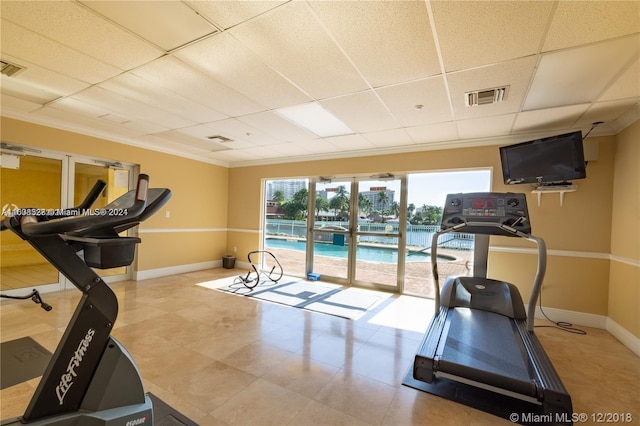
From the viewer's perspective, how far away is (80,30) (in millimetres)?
2139

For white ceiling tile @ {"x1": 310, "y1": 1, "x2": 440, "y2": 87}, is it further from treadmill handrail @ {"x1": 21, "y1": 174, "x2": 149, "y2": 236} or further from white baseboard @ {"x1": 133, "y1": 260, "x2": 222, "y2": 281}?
white baseboard @ {"x1": 133, "y1": 260, "x2": 222, "y2": 281}

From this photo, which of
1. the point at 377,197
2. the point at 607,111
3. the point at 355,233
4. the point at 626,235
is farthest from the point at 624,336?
the point at 355,233

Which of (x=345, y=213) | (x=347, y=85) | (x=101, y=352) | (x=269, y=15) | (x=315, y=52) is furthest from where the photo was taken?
(x=345, y=213)

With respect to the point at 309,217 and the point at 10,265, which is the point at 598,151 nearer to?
the point at 309,217

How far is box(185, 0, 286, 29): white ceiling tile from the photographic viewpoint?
1812mm

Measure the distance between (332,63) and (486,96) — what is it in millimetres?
1739

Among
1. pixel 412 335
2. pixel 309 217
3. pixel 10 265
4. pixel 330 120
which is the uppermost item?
pixel 330 120

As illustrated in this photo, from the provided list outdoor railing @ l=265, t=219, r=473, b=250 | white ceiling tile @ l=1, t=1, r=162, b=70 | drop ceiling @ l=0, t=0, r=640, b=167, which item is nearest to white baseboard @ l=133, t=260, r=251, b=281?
outdoor railing @ l=265, t=219, r=473, b=250

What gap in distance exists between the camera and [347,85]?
2.85m

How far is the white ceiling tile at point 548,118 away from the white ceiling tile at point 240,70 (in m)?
2.76

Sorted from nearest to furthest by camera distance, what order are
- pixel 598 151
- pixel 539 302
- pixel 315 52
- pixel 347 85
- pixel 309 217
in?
pixel 315 52 < pixel 347 85 < pixel 598 151 < pixel 539 302 < pixel 309 217

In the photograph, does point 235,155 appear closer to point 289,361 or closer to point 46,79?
point 46,79

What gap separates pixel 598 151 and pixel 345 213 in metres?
3.92

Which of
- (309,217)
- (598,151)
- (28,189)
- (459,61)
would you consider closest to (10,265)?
(28,189)
